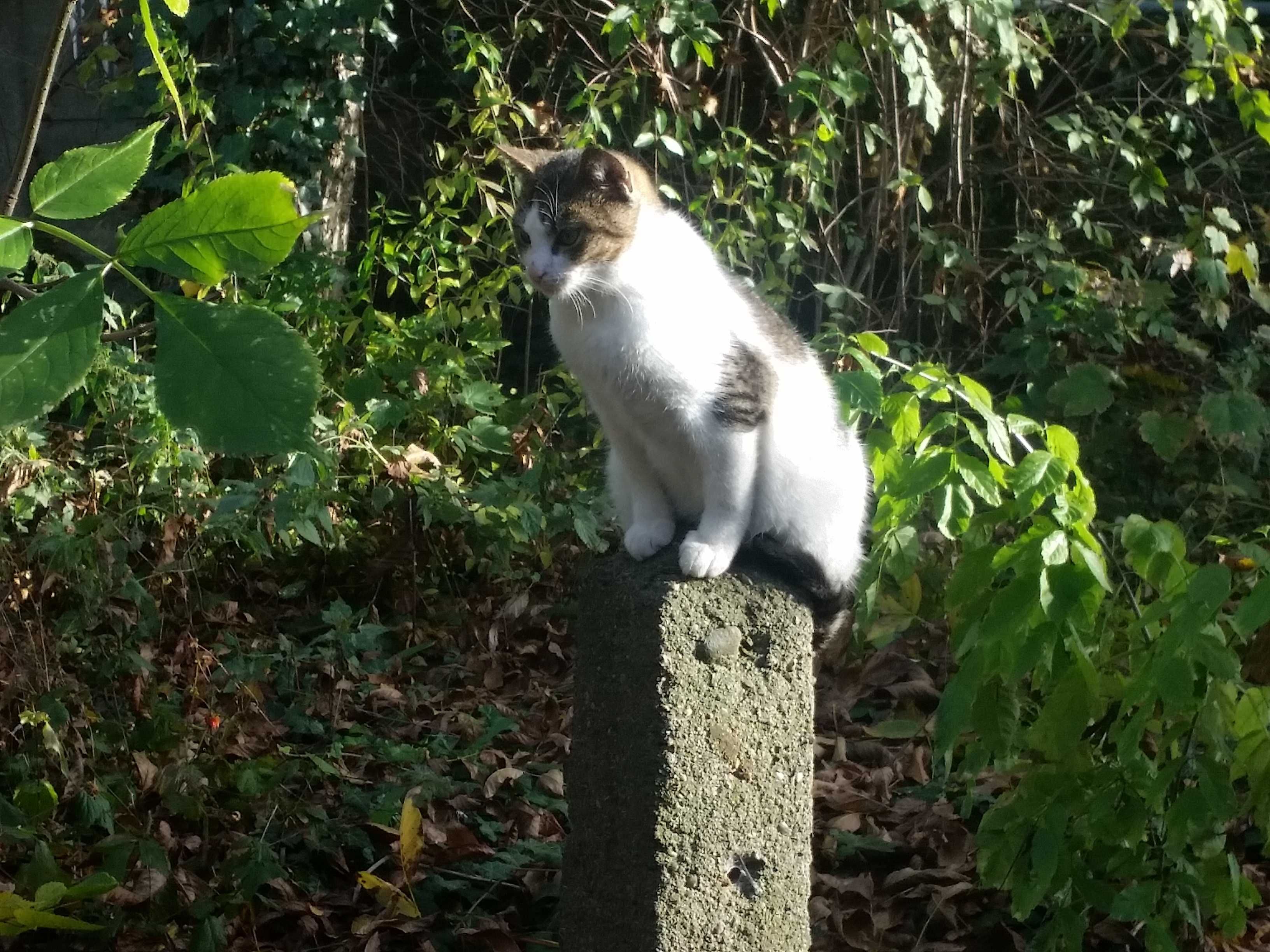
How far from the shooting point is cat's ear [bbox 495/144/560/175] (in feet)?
8.34

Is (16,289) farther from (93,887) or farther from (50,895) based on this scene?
(50,895)

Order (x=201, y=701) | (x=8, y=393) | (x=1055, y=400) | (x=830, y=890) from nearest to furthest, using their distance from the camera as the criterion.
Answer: (x=8, y=393), (x=830, y=890), (x=201, y=701), (x=1055, y=400)

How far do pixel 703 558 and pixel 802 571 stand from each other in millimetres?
301

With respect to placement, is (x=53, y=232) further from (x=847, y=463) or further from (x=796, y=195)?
(x=796, y=195)

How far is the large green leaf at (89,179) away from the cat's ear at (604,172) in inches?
70.1

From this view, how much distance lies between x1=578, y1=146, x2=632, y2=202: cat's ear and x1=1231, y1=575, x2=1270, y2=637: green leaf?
135cm

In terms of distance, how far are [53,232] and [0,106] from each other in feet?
21.0

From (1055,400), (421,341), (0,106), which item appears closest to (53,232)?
(421,341)

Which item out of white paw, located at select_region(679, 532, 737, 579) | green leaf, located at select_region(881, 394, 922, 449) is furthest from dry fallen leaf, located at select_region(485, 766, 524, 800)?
green leaf, located at select_region(881, 394, 922, 449)

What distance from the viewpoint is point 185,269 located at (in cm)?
55

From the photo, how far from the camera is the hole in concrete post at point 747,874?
6.81 feet

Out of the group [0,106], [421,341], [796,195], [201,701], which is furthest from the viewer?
[0,106]

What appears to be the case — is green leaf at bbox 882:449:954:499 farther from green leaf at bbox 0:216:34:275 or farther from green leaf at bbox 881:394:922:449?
green leaf at bbox 0:216:34:275

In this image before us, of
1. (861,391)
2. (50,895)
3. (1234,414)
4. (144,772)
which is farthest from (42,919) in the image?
(1234,414)
